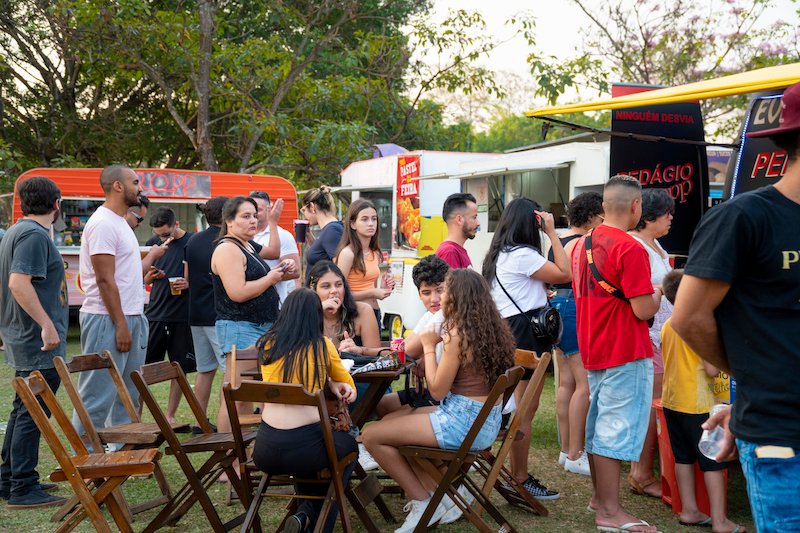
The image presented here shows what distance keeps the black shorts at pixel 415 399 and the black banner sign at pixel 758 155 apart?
287 centimetres

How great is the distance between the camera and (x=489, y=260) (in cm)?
512

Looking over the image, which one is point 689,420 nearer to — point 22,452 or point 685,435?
point 685,435

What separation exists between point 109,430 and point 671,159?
17.7 ft

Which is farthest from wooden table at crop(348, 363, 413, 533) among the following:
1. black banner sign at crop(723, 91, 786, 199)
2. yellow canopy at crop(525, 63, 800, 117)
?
black banner sign at crop(723, 91, 786, 199)

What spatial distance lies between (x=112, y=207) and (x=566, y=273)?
2.85 meters

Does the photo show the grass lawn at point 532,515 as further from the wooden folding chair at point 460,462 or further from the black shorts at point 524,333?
the black shorts at point 524,333

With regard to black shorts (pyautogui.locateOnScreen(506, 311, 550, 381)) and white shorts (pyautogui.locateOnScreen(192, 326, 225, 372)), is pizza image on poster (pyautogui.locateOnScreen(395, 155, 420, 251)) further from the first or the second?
black shorts (pyautogui.locateOnScreen(506, 311, 550, 381))

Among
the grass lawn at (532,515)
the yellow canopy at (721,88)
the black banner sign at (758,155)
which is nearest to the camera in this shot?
the grass lawn at (532,515)

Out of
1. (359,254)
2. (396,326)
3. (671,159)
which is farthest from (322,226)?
(396,326)

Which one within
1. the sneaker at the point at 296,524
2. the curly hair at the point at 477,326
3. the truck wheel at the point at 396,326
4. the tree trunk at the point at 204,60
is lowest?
the truck wheel at the point at 396,326

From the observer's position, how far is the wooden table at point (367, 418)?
3.93 m

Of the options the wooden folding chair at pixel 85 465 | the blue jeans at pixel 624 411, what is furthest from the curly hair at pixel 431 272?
the wooden folding chair at pixel 85 465

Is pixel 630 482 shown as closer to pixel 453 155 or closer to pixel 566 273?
pixel 566 273

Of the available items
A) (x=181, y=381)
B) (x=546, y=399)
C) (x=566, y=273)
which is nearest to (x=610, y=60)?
(x=546, y=399)
